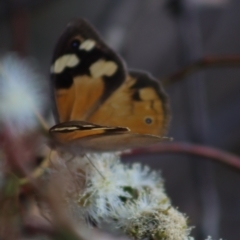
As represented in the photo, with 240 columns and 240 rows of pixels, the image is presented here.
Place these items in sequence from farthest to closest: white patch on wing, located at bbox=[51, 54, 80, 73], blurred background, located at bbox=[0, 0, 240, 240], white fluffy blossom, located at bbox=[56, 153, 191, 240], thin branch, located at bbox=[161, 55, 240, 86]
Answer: blurred background, located at bbox=[0, 0, 240, 240] < thin branch, located at bbox=[161, 55, 240, 86] < white patch on wing, located at bbox=[51, 54, 80, 73] < white fluffy blossom, located at bbox=[56, 153, 191, 240]

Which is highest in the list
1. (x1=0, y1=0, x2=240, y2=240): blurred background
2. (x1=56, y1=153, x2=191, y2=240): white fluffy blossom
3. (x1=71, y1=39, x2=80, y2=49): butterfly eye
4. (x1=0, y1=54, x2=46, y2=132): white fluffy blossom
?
(x1=0, y1=0, x2=240, y2=240): blurred background

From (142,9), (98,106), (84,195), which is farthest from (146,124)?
(142,9)

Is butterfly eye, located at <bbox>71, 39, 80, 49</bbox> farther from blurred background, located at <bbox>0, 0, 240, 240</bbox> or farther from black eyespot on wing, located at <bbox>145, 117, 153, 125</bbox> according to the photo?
blurred background, located at <bbox>0, 0, 240, 240</bbox>

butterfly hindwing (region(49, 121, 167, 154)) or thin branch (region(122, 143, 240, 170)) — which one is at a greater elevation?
thin branch (region(122, 143, 240, 170))

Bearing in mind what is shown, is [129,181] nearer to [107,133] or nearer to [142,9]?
[107,133]

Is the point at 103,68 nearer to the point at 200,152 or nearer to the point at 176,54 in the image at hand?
the point at 200,152

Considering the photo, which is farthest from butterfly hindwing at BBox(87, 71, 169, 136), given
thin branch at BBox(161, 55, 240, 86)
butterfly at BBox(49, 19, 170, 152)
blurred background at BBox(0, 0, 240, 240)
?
blurred background at BBox(0, 0, 240, 240)

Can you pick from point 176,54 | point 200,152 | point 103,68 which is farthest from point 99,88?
point 176,54

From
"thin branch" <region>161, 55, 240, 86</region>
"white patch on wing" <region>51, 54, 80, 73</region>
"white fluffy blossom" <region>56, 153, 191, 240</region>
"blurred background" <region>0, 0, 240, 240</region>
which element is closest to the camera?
"white fluffy blossom" <region>56, 153, 191, 240</region>
